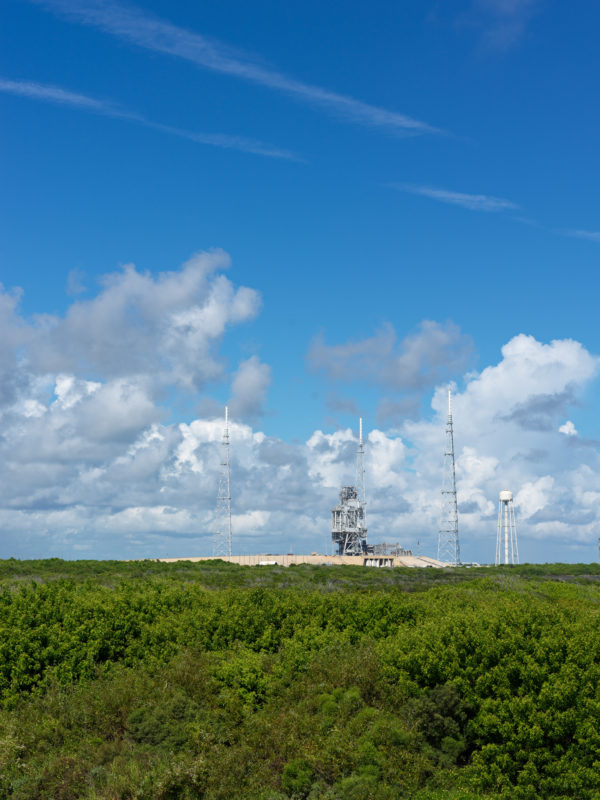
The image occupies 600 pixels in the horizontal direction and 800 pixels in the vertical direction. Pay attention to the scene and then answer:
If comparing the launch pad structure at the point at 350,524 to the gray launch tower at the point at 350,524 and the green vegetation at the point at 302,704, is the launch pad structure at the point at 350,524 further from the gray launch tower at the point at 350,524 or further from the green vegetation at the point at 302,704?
the green vegetation at the point at 302,704

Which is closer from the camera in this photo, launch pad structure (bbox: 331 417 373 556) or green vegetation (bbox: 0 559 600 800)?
green vegetation (bbox: 0 559 600 800)

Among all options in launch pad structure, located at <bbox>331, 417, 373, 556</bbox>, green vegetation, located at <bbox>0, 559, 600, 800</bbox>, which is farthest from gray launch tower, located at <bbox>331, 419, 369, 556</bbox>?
green vegetation, located at <bbox>0, 559, 600, 800</bbox>

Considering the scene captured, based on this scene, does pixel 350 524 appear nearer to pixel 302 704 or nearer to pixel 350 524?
pixel 350 524

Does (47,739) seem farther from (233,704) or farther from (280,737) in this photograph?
(280,737)

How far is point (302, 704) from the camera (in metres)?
23.1

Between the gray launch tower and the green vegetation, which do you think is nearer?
the green vegetation

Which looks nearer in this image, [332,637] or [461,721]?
[461,721]

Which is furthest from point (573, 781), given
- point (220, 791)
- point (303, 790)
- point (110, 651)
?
point (110, 651)

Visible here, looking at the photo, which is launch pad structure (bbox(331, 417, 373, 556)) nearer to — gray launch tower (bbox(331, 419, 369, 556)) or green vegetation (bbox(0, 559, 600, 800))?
gray launch tower (bbox(331, 419, 369, 556))

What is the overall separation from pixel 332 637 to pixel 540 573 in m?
66.5

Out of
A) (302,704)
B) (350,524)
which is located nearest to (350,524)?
(350,524)

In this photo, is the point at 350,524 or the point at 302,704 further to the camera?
the point at 350,524

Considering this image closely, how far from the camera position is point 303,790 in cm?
1972

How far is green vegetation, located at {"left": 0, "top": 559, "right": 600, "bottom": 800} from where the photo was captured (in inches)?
778
